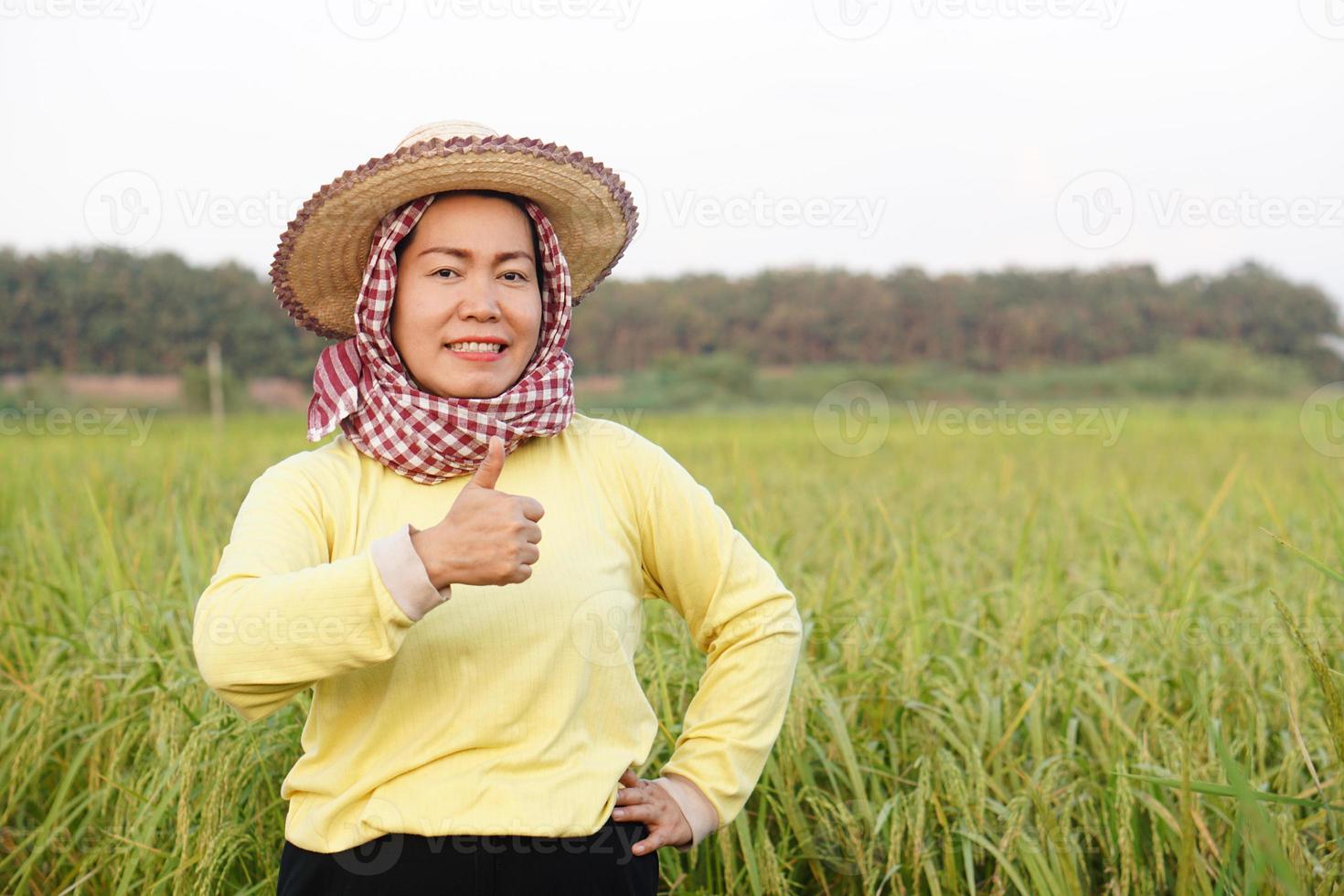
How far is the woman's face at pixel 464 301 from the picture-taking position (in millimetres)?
1395

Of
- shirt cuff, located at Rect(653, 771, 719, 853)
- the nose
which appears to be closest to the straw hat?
the nose

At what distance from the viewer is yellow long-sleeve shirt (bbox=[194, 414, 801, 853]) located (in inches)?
43.9

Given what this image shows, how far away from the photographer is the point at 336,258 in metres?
1.59

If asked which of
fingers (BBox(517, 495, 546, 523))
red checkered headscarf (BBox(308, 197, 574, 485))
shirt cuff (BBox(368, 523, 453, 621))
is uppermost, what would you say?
red checkered headscarf (BBox(308, 197, 574, 485))

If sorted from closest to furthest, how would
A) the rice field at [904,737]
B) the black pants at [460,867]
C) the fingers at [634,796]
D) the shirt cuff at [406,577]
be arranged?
1. the shirt cuff at [406,577]
2. the black pants at [460,867]
3. the fingers at [634,796]
4. the rice field at [904,737]

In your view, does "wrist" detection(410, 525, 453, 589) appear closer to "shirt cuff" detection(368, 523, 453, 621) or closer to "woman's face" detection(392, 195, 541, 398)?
"shirt cuff" detection(368, 523, 453, 621)

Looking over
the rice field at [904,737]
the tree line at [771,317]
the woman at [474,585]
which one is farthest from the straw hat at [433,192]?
the tree line at [771,317]

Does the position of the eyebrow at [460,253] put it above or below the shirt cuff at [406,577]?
above

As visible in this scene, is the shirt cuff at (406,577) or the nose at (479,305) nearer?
the shirt cuff at (406,577)

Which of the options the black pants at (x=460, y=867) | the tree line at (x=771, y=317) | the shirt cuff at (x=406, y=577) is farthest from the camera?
the tree line at (x=771, y=317)

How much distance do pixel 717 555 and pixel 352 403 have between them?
520 mm

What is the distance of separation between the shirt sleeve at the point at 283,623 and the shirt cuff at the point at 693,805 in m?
0.48

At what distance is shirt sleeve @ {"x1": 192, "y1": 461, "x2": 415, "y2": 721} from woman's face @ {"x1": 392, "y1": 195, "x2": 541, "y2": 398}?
332mm

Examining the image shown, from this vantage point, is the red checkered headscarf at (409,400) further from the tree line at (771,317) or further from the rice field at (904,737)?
the tree line at (771,317)
